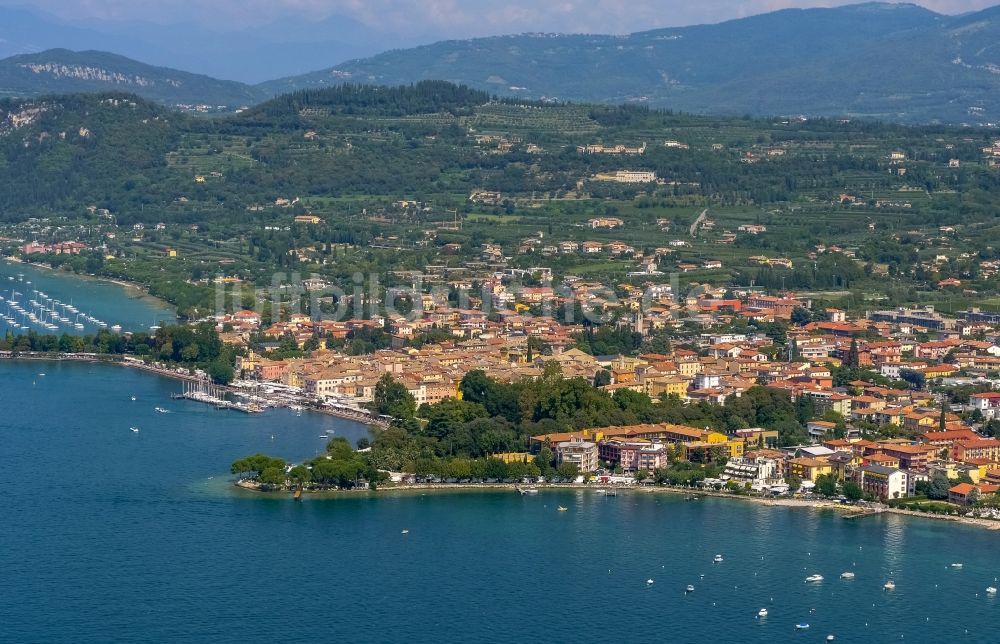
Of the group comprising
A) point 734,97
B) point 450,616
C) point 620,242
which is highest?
point 734,97

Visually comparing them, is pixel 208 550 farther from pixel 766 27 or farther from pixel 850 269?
pixel 766 27

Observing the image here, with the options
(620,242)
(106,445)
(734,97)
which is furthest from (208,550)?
(734,97)

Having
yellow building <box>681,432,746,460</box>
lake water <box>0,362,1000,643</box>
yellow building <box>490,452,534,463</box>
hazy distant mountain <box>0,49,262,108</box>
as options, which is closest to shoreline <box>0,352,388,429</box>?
lake water <box>0,362,1000,643</box>

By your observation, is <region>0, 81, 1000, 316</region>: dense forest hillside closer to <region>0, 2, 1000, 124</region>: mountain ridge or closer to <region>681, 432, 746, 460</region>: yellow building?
<region>681, 432, 746, 460</region>: yellow building

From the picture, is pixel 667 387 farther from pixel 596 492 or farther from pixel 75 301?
pixel 75 301

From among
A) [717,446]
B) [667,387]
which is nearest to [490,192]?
[667,387]
